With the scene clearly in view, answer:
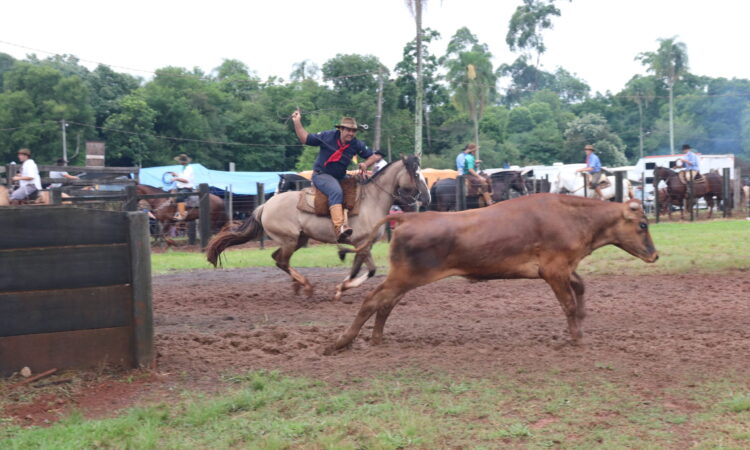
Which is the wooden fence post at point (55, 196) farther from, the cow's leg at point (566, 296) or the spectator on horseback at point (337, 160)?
the cow's leg at point (566, 296)

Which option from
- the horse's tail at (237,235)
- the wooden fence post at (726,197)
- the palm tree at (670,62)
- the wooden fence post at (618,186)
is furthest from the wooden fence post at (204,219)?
the palm tree at (670,62)

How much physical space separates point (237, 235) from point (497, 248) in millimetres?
6099

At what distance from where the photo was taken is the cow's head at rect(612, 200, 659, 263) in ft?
26.0

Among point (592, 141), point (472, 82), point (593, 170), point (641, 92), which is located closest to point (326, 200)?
point (593, 170)

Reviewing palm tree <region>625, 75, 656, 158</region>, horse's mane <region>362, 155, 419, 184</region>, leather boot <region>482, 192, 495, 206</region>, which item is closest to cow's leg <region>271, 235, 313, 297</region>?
horse's mane <region>362, 155, 419, 184</region>

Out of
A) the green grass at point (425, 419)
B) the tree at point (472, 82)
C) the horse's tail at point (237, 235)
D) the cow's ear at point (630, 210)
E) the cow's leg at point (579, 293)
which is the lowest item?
the green grass at point (425, 419)

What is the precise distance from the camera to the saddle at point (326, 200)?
11.5 m

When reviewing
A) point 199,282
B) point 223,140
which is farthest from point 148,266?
point 223,140

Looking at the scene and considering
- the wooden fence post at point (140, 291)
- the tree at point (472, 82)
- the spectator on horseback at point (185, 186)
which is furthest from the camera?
the tree at point (472, 82)

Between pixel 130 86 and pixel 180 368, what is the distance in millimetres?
62099

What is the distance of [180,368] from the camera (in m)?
6.90

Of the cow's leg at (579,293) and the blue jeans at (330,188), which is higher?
the blue jeans at (330,188)

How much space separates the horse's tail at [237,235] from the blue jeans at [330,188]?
1468mm

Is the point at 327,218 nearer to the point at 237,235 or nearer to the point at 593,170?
the point at 237,235
